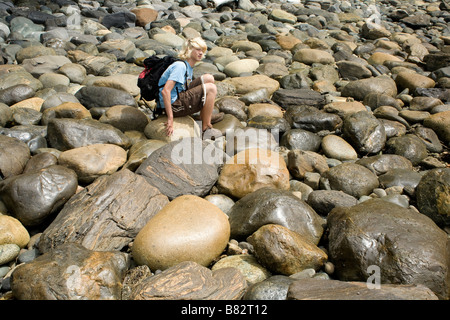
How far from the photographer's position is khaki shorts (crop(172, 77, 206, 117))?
16.8 ft

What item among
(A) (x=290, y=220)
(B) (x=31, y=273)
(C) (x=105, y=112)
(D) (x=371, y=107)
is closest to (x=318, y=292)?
(A) (x=290, y=220)

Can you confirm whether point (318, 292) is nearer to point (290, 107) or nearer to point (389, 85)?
point (290, 107)

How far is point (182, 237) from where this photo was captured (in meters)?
3.26

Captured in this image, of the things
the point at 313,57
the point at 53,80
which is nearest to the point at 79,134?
the point at 53,80

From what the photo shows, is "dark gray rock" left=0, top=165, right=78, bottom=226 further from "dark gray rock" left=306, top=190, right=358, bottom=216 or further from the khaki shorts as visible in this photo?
"dark gray rock" left=306, top=190, right=358, bottom=216

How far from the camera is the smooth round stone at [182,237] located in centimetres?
322

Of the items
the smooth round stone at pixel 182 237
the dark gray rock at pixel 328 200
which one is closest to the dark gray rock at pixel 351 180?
the dark gray rock at pixel 328 200

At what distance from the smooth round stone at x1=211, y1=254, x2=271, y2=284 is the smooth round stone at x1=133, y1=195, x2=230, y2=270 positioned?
0.12 m

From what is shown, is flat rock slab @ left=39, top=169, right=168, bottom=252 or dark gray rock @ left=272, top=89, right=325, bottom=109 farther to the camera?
dark gray rock @ left=272, top=89, right=325, bottom=109

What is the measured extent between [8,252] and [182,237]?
1.64m

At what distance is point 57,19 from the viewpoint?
1052 cm

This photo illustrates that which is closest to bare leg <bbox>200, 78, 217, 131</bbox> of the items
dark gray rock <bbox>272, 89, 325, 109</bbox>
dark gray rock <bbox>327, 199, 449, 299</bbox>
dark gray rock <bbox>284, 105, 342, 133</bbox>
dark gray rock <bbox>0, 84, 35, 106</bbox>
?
dark gray rock <bbox>284, 105, 342, 133</bbox>

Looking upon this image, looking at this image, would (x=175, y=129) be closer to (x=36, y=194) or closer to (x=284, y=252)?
(x=36, y=194)
